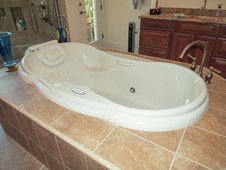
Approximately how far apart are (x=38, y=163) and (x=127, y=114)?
0.93 m

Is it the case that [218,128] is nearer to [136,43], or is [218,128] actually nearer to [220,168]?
[220,168]

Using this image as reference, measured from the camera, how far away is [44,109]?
107cm

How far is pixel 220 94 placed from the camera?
3.92 ft

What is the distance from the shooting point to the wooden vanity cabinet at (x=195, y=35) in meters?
2.19

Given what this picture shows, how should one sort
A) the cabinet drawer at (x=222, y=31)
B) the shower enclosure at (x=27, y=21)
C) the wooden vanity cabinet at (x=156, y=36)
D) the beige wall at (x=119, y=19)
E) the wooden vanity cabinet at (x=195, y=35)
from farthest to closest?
the beige wall at (x=119, y=19) < the shower enclosure at (x=27, y=21) < the wooden vanity cabinet at (x=156, y=36) < the wooden vanity cabinet at (x=195, y=35) < the cabinet drawer at (x=222, y=31)

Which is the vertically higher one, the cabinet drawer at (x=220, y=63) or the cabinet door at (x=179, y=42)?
the cabinet door at (x=179, y=42)

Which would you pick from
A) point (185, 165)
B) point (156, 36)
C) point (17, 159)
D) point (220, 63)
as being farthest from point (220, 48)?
point (17, 159)

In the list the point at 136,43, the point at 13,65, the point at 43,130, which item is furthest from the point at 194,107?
the point at 136,43

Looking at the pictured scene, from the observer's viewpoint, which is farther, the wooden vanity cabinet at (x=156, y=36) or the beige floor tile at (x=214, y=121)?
the wooden vanity cabinet at (x=156, y=36)

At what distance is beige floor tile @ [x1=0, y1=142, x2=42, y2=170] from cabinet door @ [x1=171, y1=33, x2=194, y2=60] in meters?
2.27

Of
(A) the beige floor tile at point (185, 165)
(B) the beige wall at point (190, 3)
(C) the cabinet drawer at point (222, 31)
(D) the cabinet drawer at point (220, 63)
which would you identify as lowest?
(D) the cabinet drawer at point (220, 63)

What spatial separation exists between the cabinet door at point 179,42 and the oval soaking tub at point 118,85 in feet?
3.41

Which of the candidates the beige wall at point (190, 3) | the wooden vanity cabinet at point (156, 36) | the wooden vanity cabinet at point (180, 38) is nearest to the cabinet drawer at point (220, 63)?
the wooden vanity cabinet at point (180, 38)

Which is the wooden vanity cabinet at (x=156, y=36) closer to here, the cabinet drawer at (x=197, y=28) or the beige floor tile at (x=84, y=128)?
the cabinet drawer at (x=197, y=28)
